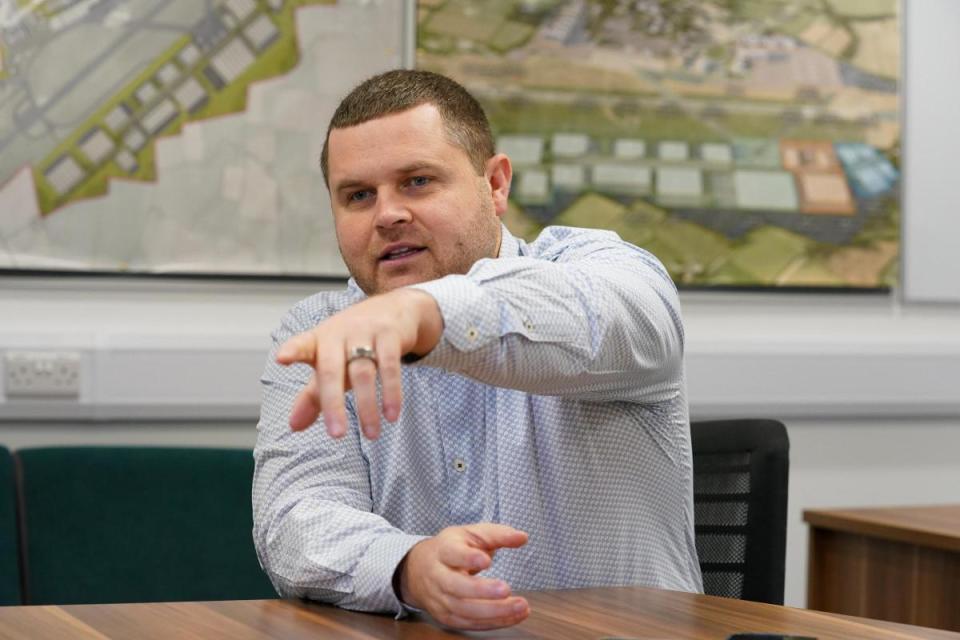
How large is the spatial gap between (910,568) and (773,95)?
152 cm

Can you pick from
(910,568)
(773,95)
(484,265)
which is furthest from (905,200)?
(484,265)

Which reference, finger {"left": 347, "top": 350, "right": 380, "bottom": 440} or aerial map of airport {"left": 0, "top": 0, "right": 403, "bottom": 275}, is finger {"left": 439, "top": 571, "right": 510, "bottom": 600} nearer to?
finger {"left": 347, "top": 350, "right": 380, "bottom": 440}

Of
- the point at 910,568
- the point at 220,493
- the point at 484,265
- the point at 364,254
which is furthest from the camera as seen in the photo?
the point at 220,493

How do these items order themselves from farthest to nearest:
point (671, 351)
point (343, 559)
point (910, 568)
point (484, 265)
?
point (910, 568)
point (671, 351)
point (343, 559)
point (484, 265)

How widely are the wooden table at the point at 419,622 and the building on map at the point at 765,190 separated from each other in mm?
2158

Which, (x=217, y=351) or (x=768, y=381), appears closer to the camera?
(x=217, y=351)

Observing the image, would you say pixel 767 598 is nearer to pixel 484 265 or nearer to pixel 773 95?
pixel 484 265

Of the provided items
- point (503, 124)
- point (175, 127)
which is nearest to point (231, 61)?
point (175, 127)

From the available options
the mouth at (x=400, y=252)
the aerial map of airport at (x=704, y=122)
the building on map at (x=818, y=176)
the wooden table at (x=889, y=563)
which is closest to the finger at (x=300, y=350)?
the mouth at (x=400, y=252)

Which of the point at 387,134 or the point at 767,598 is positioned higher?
the point at 387,134

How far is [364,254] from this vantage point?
192 cm

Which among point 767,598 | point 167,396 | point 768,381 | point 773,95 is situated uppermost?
point 773,95

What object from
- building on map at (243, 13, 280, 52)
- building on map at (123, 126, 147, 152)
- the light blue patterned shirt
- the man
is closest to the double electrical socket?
building on map at (123, 126, 147, 152)

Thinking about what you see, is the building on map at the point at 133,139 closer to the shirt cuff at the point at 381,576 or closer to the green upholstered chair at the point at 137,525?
the green upholstered chair at the point at 137,525
